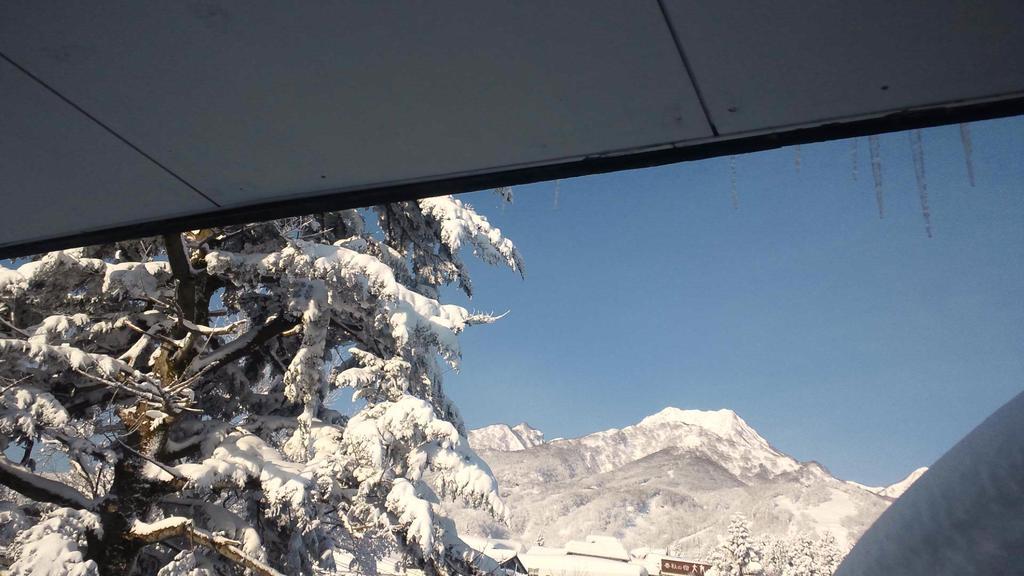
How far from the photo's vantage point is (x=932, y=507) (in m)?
0.72

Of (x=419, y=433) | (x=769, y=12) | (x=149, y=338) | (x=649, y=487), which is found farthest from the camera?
(x=649, y=487)

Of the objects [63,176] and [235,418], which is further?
[235,418]

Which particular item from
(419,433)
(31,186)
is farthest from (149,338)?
(31,186)

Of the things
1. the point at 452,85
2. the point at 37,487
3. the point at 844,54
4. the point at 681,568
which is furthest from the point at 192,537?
the point at 681,568

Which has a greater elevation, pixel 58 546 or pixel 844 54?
pixel 844 54

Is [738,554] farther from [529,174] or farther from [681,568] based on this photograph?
[529,174]

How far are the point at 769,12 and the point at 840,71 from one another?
0.24 m

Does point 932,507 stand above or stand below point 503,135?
below

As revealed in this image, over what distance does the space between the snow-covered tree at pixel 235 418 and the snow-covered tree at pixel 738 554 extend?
53.3 metres

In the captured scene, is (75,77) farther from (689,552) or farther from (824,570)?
(689,552)

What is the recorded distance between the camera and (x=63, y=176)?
1852 millimetres

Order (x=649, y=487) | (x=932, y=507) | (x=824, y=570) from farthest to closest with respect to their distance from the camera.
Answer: (x=649, y=487) < (x=824, y=570) < (x=932, y=507)

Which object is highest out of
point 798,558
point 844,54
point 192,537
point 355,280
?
point 355,280

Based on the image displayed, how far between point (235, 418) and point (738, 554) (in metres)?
55.2
